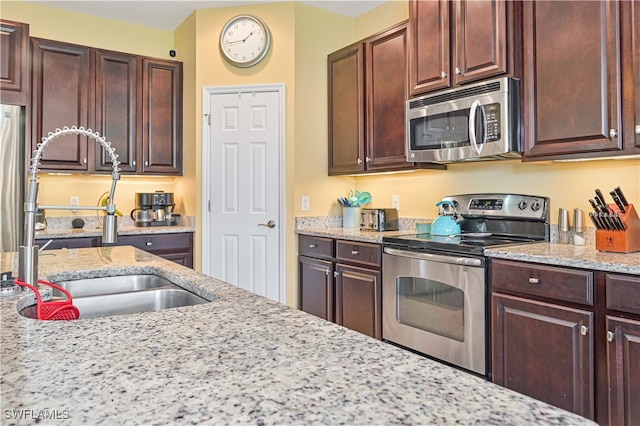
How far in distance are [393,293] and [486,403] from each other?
2.23 m

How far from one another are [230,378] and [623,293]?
1.67 meters

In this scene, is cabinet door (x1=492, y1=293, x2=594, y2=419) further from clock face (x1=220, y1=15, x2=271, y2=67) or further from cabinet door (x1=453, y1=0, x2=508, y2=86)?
clock face (x1=220, y1=15, x2=271, y2=67)

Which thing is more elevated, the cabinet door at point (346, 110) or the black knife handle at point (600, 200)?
the cabinet door at point (346, 110)

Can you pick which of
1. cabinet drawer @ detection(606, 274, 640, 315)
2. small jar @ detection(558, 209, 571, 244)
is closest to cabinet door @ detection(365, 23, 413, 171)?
small jar @ detection(558, 209, 571, 244)

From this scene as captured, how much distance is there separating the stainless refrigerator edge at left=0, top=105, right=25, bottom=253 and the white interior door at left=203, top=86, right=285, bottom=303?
1.34m

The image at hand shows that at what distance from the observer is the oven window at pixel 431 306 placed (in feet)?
7.70

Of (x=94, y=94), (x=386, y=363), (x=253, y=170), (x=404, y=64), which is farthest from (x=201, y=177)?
(x=386, y=363)

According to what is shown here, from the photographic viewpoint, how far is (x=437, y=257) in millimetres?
2438

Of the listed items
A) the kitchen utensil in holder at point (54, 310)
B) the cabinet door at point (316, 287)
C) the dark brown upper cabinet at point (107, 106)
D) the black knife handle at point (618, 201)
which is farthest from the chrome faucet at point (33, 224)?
the dark brown upper cabinet at point (107, 106)

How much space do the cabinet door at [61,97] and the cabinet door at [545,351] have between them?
339cm

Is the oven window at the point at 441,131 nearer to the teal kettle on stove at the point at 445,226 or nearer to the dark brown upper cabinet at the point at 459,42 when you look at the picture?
the dark brown upper cabinet at the point at 459,42

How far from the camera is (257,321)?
90 cm

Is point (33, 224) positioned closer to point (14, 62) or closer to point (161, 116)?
point (14, 62)

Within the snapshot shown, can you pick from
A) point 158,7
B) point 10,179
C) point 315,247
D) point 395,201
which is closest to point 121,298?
point 315,247
